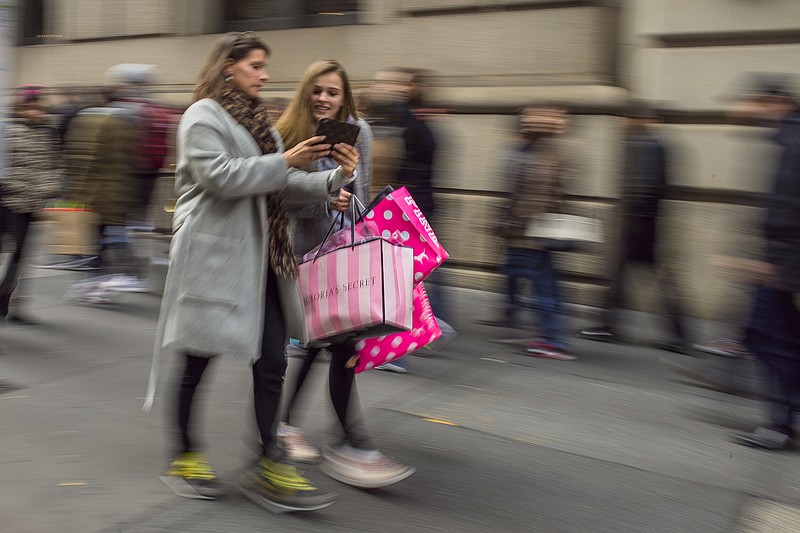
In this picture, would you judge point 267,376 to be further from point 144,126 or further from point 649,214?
point 144,126

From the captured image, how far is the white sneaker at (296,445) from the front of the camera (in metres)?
4.07

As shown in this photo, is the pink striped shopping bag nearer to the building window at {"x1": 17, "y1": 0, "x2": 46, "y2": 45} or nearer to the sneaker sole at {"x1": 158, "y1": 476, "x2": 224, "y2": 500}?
the sneaker sole at {"x1": 158, "y1": 476, "x2": 224, "y2": 500}

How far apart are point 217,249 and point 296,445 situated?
1161 millimetres

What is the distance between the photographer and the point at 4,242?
710 cm

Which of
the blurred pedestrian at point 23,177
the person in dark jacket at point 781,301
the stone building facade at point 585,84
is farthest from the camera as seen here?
the stone building facade at point 585,84

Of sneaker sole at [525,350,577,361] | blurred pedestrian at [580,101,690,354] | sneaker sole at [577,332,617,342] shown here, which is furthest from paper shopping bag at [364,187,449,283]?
sneaker sole at [577,332,617,342]

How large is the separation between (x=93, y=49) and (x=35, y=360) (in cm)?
737

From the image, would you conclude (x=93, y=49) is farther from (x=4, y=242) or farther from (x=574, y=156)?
(x=574, y=156)

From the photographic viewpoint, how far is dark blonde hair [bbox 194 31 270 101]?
11.2ft

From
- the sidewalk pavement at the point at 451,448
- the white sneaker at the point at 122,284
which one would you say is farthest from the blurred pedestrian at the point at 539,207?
the white sneaker at the point at 122,284

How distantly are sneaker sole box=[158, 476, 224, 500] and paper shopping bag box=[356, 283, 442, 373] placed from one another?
83cm

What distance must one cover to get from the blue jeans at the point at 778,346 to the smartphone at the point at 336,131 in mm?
2538

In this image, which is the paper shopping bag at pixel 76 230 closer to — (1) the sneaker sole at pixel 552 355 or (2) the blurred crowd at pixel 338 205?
(2) the blurred crowd at pixel 338 205

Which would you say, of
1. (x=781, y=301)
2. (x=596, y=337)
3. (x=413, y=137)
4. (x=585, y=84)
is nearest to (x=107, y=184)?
(x=413, y=137)
